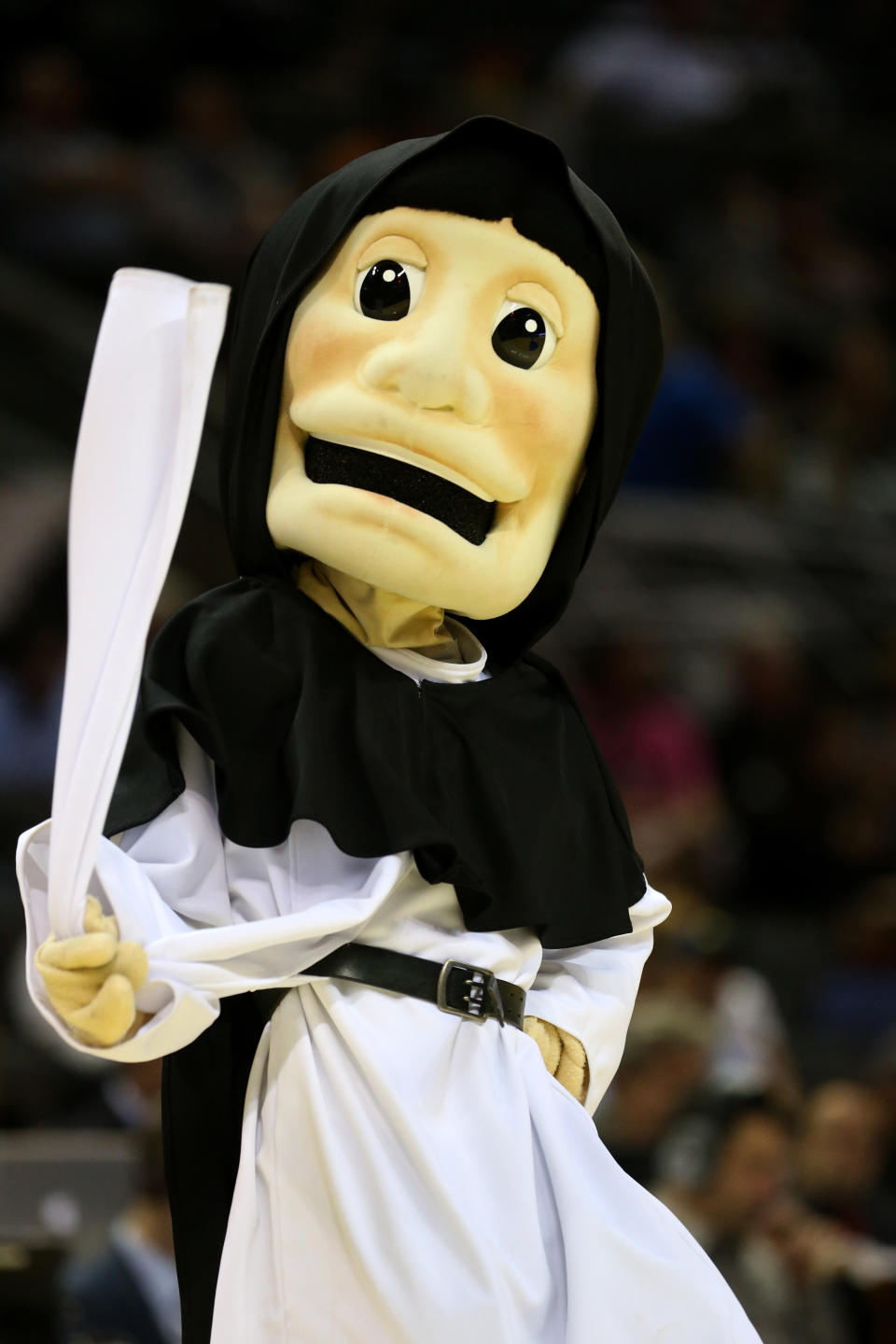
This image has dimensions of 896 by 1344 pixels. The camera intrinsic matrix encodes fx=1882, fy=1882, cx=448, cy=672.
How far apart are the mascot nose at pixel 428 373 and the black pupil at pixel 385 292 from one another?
45 mm

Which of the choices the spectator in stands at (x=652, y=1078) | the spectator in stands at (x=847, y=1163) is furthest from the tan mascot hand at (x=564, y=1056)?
the spectator in stands at (x=847, y=1163)

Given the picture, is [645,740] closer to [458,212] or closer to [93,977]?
[458,212]

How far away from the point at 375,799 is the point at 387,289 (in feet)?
1.41

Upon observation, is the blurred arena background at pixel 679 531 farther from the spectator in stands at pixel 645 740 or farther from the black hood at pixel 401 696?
the black hood at pixel 401 696

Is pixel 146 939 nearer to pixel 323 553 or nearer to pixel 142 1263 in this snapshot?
pixel 323 553

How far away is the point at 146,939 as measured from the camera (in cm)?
142

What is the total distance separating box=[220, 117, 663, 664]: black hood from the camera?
62.7 inches

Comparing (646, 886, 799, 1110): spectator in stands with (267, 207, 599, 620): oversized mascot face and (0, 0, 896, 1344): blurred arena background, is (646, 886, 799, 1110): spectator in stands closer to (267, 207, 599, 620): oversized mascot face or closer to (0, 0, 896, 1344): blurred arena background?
(0, 0, 896, 1344): blurred arena background

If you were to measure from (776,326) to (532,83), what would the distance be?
116 cm

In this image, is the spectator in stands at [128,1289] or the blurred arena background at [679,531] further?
the blurred arena background at [679,531]

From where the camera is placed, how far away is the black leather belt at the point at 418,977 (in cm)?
154

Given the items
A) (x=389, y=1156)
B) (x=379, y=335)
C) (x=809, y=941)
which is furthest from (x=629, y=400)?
(x=809, y=941)

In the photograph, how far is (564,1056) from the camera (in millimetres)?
1648

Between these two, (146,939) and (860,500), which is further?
(860,500)
